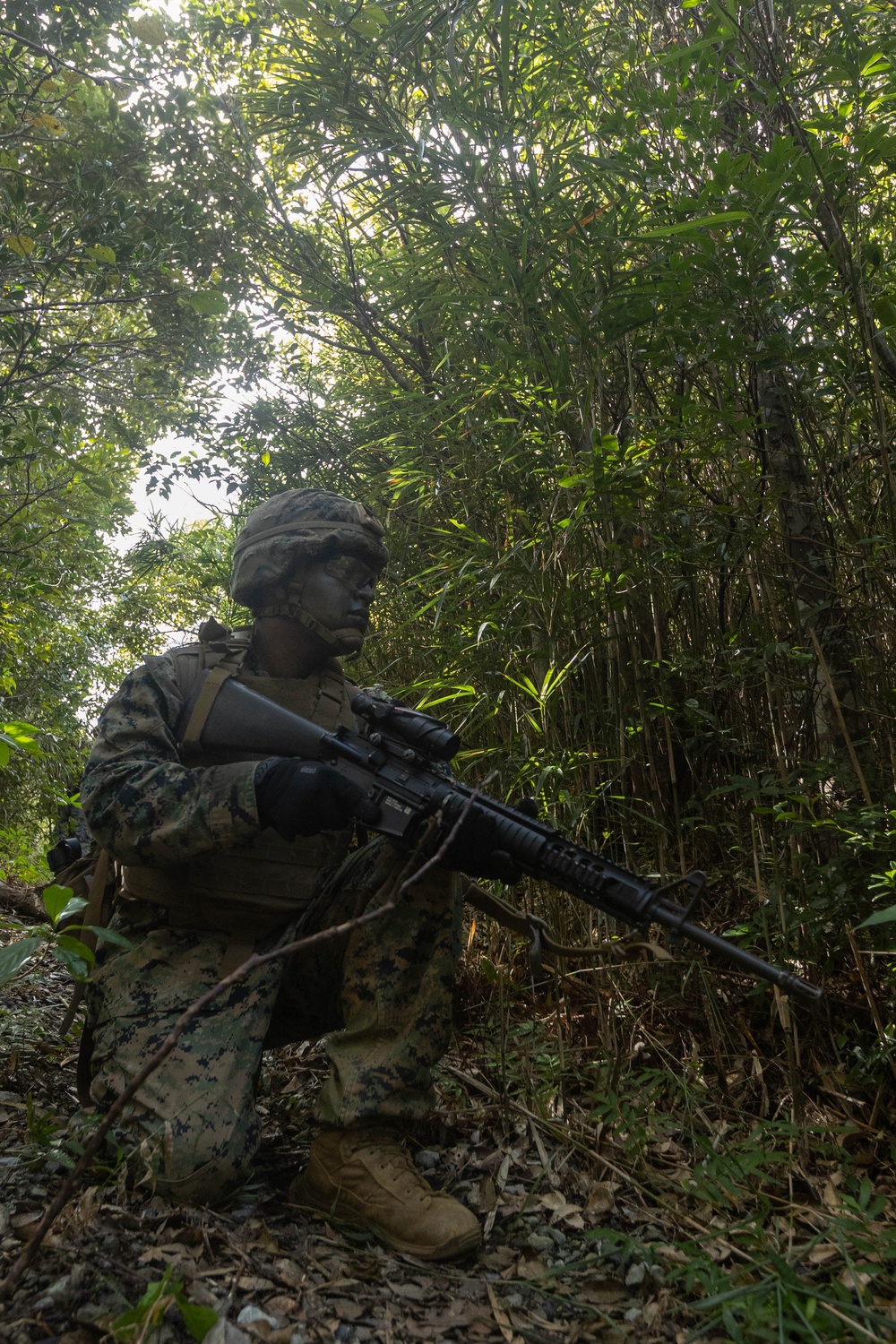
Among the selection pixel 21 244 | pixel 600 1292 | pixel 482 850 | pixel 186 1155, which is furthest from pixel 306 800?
pixel 21 244

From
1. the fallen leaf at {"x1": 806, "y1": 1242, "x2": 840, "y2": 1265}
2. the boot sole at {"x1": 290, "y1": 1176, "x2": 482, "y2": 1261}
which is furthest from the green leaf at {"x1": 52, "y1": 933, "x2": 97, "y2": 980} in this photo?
the fallen leaf at {"x1": 806, "y1": 1242, "x2": 840, "y2": 1265}

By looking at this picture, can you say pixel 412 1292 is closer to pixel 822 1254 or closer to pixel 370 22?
pixel 822 1254

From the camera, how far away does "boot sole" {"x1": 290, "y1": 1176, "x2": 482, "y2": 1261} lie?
1.74m

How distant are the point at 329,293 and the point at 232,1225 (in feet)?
13.0

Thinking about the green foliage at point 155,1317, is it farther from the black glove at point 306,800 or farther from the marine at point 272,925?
the black glove at point 306,800

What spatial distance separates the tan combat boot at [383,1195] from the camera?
176cm

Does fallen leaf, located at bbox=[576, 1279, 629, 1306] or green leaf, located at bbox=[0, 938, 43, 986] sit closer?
green leaf, located at bbox=[0, 938, 43, 986]

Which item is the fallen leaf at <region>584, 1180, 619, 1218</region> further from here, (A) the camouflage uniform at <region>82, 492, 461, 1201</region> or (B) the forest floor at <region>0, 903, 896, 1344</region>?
(A) the camouflage uniform at <region>82, 492, 461, 1201</region>

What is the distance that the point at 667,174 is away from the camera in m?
2.24

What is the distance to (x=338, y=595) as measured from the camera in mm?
2492

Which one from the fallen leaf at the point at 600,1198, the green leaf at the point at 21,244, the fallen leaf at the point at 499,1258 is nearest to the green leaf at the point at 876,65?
the fallen leaf at the point at 600,1198

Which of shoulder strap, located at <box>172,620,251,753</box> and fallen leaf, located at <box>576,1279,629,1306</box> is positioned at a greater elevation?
shoulder strap, located at <box>172,620,251,753</box>

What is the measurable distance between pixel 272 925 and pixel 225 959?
15cm

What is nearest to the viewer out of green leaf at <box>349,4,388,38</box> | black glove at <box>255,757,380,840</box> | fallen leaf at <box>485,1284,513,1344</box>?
fallen leaf at <box>485,1284,513,1344</box>
